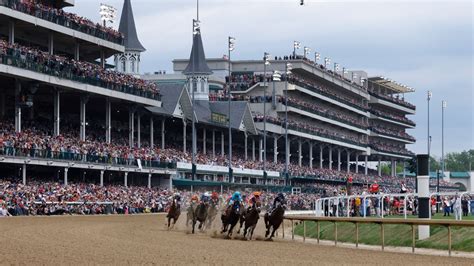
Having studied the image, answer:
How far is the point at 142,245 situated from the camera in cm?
2084

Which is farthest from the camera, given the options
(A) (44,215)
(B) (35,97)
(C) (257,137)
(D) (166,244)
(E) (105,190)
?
(C) (257,137)

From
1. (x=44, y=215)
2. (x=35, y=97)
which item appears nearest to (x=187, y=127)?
(x=35, y=97)

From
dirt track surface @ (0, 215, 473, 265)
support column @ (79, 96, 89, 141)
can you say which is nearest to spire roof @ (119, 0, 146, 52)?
support column @ (79, 96, 89, 141)

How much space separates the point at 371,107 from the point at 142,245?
339 feet

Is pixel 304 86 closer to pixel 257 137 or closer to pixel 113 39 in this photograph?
pixel 257 137

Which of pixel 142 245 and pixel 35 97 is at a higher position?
pixel 35 97

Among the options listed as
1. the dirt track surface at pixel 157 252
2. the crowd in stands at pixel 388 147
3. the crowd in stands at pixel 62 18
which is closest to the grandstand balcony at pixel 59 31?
the crowd in stands at pixel 62 18

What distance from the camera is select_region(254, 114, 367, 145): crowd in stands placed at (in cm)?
8213

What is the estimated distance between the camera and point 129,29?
2773 inches

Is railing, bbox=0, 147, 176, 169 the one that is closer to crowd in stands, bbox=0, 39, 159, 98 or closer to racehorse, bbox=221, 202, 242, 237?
crowd in stands, bbox=0, 39, 159, 98

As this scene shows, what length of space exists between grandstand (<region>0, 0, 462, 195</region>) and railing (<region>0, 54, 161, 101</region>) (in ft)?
0.18

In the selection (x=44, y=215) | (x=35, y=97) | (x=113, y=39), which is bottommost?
(x=44, y=215)

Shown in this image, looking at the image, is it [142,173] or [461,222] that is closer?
[461,222]

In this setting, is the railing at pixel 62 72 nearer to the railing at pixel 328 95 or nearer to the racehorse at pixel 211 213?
the racehorse at pixel 211 213
